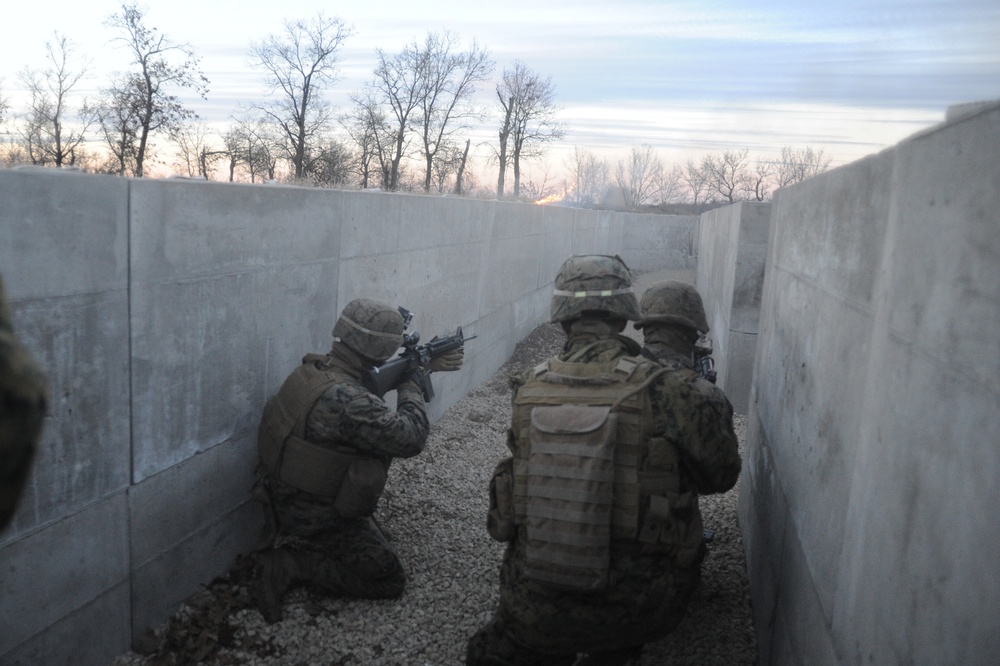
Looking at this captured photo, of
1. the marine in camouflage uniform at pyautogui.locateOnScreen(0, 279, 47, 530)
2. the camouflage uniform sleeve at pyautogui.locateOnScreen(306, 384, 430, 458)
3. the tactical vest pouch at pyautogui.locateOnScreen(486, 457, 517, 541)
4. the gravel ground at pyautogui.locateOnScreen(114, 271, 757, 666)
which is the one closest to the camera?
the marine in camouflage uniform at pyautogui.locateOnScreen(0, 279, 47, 530)

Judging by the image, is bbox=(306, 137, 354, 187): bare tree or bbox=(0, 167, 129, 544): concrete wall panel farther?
bbox=(306, 137, 354, 187): bare tree

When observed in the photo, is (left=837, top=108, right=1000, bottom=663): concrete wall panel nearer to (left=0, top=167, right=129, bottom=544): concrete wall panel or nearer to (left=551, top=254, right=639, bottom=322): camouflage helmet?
(left=551, top=254, right=639, bottom=322): camouflage helmet

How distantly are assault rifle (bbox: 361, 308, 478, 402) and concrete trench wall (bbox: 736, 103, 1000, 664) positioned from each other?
6.44 ft

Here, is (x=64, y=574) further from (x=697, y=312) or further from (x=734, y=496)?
(x=734, y=496)

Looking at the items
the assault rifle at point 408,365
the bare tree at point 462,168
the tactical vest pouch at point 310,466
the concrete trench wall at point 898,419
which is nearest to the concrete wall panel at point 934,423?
the concrete trench wall at point 898,419

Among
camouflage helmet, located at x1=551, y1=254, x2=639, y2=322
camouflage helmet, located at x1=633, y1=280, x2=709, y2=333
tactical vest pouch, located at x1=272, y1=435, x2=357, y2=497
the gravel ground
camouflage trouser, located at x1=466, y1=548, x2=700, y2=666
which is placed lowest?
the gravel ground

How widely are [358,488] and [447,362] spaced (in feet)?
3.76

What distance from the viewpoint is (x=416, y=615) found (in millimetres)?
3564

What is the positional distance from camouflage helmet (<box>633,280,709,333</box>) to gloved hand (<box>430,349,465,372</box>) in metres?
1.18

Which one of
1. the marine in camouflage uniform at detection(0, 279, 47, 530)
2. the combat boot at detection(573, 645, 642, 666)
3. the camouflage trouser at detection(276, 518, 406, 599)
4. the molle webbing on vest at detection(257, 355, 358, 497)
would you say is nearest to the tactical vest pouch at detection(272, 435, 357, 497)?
the molle webbing on vest at detection(257, 355, 358, 497)

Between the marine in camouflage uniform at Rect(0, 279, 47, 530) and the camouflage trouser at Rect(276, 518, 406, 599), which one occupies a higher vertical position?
the marine in camouflage uniform at Rect(0, 279, 47, 530)

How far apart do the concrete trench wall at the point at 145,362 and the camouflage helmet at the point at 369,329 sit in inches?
18.2

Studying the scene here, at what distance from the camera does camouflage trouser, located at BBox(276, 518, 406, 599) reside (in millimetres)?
3557

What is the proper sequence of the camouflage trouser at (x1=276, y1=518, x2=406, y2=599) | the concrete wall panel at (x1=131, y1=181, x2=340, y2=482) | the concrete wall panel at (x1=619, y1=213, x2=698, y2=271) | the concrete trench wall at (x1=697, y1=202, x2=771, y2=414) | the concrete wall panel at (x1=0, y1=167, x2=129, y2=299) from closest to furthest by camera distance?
1. the concrete wall panel at (x1=0, y1=167, x2=129, y2=299)
2. the concrete wall panel at (x1=131, y1=181, x2=340, y2=482)
3. the camouflage trouser at (x1=276, y1=518, x2=406, y2=599)
4. the concrete trench wall at (x1=697, y1=202, x2=771, y2=414)
5. the concrete wall panel at (x1=619, y1=213, x2=698, y2=271)
